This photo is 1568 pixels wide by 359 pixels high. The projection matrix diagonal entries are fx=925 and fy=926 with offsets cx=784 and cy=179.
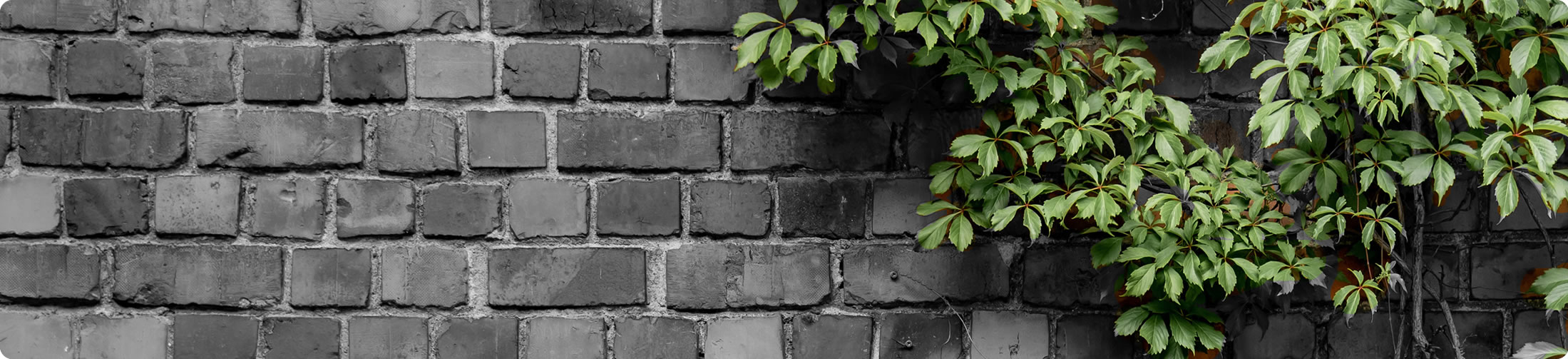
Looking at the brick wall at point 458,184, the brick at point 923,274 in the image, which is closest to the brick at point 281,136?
the brick wall at point 458,184

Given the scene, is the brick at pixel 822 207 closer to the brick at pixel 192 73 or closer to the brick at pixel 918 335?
the brick at pixel 918 335

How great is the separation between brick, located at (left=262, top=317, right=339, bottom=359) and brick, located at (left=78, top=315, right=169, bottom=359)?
157mm

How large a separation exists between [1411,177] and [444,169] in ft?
4.56

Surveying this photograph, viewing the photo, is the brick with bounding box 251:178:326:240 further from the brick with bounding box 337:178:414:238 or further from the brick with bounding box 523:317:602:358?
the brick with bounding box 523:317:602:358

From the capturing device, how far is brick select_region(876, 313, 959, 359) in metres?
1.45

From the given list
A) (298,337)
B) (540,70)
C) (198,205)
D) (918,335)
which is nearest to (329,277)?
(298,337)

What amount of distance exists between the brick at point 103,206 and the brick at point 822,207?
967mm

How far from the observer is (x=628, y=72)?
140 centimetres

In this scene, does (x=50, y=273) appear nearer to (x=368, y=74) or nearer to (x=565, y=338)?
(x=368, y=74)

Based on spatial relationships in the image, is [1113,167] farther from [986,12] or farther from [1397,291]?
[1397,291]

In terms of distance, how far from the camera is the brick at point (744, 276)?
4.68 feet

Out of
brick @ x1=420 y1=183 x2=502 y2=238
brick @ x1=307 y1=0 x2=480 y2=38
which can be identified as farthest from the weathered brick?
brick @ x1=307 y1=0 x2=480 y2=38

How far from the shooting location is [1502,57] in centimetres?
139

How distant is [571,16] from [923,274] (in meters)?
0.67
